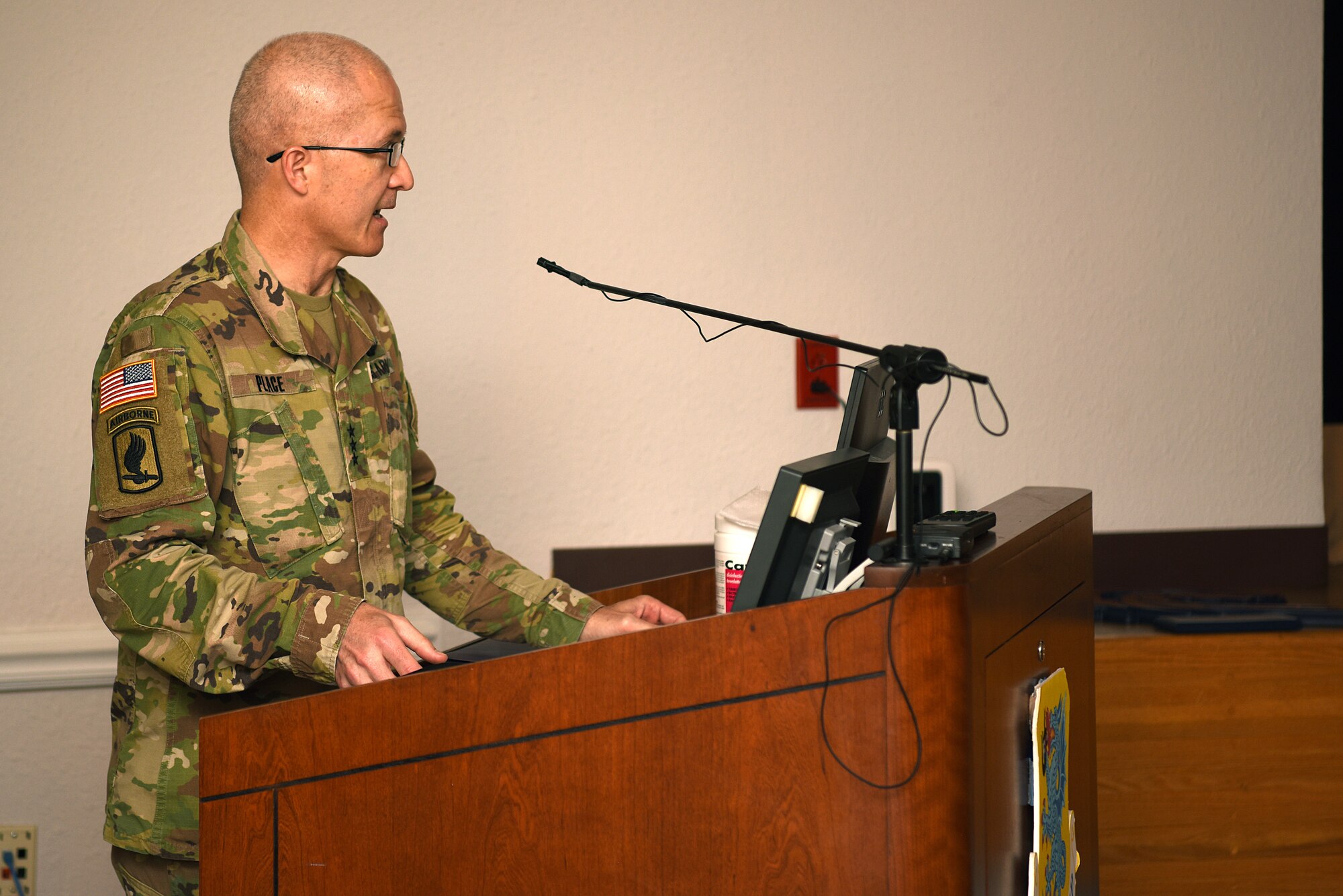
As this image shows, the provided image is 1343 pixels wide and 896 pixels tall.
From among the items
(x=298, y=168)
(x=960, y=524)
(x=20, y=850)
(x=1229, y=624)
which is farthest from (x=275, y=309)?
(x=1229, y=624)

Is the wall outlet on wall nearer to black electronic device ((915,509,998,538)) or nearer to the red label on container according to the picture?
the red label on container

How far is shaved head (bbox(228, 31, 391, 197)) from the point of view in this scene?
4.51 feet

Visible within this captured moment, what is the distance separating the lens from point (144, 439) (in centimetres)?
119

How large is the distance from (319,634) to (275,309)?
0.45 m

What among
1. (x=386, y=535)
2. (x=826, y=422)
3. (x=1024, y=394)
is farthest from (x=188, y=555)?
(x=1024, y=394)

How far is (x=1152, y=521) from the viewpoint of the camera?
8.19 feet

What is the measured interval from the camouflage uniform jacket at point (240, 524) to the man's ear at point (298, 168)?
0.09m

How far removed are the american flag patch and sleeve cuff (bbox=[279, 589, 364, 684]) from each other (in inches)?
11.5

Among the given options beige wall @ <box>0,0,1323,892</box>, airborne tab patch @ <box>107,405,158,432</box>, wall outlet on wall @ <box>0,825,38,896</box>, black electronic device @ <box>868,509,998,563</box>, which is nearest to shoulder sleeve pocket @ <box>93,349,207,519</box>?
airborne tab patch @ <box>107,405,158,432</box>

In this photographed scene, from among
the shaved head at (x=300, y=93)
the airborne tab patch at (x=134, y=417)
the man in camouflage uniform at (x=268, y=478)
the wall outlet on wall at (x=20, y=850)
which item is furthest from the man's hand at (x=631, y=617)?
the wall outlet on wall at (x=20, y=850)

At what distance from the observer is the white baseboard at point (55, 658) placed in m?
2.18

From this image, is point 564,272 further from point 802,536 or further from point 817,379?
point 817,379

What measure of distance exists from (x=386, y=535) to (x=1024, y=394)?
4.92ft

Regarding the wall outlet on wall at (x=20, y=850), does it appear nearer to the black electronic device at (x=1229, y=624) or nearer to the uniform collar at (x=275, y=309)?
the uniform collar at (x=275, y=309)
